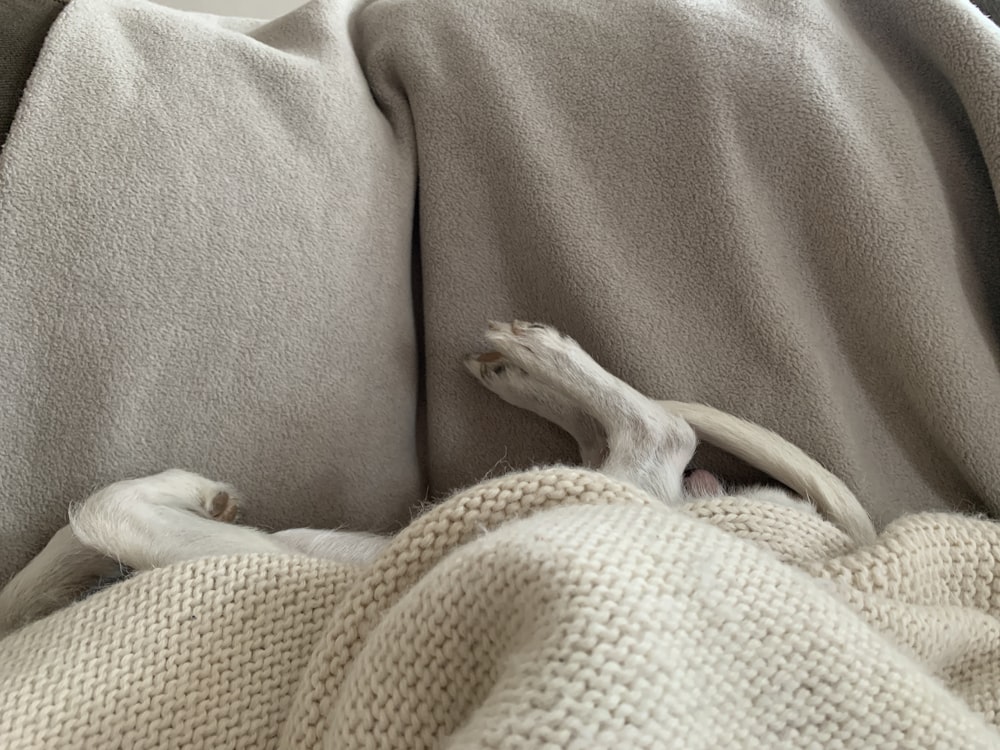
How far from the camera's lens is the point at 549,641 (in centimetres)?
45

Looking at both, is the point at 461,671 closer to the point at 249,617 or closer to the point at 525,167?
the point at 249,617

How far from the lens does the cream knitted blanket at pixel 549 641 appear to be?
0.46 meters

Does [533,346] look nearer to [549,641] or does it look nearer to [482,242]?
[482,242]

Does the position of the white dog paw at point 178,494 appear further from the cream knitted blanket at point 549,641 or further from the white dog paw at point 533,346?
the white dog paw at point 533,346

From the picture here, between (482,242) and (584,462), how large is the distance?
0.32 metres

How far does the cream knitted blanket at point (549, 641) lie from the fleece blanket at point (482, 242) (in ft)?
0.73

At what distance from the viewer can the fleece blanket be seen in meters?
0.81

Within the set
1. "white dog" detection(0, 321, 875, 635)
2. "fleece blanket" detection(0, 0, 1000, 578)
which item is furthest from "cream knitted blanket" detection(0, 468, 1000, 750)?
"fleece blanket" detection(0, 0, 1000, 578)

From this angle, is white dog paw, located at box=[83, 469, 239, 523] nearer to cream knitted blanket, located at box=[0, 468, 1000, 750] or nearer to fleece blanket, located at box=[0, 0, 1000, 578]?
fleece blanket, located at box=[0, 0, 1000, 578]

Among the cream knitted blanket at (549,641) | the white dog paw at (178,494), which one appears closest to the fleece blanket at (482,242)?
the white dog paw at (178,494)

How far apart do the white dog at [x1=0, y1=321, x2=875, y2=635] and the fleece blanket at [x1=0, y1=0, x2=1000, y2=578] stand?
42mm

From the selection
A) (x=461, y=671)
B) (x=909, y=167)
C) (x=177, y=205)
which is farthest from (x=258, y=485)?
(x=909, y=167)

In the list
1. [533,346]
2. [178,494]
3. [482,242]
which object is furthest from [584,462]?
[178,494]

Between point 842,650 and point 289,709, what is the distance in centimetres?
42
